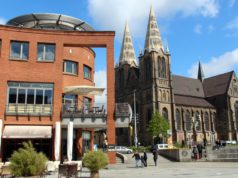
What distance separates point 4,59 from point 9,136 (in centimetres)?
624

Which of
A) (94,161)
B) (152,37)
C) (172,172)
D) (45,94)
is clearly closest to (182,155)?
(172,172)

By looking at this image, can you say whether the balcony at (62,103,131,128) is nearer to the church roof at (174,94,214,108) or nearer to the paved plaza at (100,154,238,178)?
the paved plaza at (100,154,238,178)

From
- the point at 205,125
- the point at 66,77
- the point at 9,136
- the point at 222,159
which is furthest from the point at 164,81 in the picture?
the point at 9,136

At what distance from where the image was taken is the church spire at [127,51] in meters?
104

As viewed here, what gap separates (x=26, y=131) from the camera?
81.5 ft

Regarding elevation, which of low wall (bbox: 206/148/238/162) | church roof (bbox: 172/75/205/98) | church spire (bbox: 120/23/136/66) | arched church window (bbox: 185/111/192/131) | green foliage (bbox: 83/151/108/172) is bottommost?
low wall (bbox: 206/148/238/162)

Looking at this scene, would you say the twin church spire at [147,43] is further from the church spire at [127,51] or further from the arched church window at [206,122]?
the arched church window at [206,122]

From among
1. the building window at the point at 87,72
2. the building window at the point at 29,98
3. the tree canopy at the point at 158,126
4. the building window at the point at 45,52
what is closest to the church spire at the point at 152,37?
the tree canopy at the point at 158,126

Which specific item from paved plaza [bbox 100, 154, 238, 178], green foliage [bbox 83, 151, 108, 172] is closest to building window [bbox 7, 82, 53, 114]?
paved plaza [bbox 100, 154, 238, 178]

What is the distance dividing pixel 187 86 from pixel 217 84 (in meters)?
10.9

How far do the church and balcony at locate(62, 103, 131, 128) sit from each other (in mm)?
51768

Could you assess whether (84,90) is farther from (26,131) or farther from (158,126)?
(158,126)

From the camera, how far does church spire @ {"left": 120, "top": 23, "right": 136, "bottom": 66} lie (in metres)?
104

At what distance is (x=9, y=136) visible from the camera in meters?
24.2
